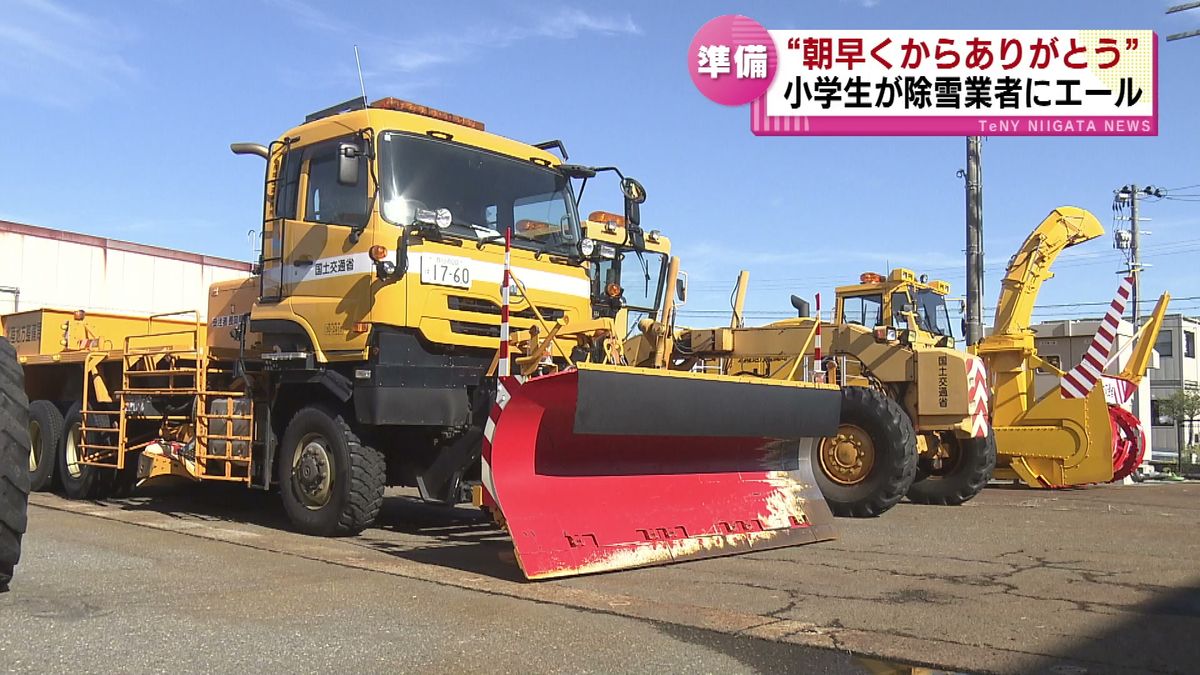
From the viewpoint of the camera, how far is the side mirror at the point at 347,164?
24.8 feet

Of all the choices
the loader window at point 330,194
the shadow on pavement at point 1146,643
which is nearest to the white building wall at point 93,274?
the loader window at point 330,194

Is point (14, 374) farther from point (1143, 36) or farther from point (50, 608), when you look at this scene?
point (1143, 36)

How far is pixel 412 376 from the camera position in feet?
25.2

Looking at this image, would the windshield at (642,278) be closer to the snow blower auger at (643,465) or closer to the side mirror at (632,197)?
the side mirror at (632,197)

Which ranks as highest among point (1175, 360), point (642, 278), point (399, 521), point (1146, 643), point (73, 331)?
point (1175, 360)

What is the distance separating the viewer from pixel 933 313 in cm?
1411

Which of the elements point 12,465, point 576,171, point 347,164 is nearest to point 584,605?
point 12,465

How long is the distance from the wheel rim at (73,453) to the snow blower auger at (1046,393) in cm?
1100

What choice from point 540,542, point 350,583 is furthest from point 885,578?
point 350,583

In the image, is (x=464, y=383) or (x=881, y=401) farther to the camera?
(x=881, y=401)

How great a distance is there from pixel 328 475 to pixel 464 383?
1278 millimetres

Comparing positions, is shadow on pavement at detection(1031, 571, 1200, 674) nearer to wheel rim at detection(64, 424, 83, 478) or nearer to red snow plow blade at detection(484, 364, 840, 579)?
red snow plow blade at detection(484, 364, 840, 579)

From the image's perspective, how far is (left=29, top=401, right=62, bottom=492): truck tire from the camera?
11.4 meters

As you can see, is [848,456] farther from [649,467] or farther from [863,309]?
[863,309]
